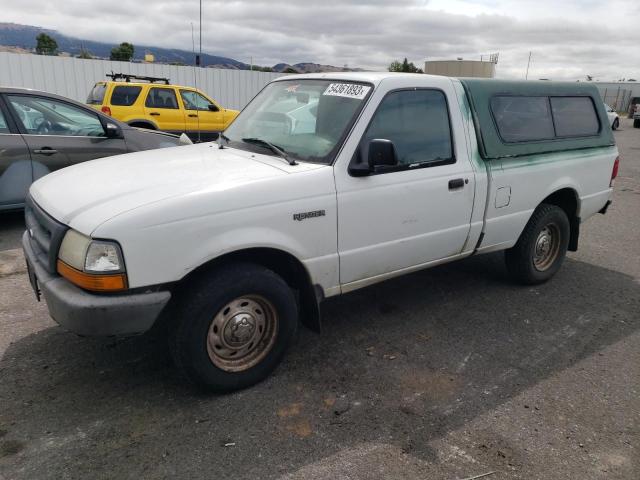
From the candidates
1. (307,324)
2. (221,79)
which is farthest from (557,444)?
(221,79)

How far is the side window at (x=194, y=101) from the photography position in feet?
44.6

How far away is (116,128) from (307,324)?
4.56 metres

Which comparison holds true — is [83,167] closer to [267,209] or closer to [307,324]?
[267,209]

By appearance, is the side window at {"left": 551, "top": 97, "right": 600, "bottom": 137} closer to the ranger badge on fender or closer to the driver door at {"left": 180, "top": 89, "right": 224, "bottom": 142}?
the ranger badge on fender

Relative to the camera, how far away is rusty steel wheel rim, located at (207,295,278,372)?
9.87 ft

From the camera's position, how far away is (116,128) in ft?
21.9

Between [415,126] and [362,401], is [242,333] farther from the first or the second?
[415,126]

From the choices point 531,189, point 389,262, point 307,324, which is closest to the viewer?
point 307,324

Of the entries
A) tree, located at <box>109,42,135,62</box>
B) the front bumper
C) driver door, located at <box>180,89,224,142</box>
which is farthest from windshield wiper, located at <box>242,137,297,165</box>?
tree, located at <box>109,42,135,62</box>

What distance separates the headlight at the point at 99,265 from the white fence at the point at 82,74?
16.7 meters

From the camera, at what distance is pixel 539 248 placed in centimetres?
500

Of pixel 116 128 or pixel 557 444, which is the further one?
pixel 116 128

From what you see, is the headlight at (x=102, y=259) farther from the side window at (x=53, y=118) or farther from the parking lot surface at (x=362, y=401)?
the side window at (x=53, y=118)

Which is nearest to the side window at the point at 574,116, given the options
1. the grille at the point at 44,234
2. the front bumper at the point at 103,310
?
the front bumper at the point at 103,310
